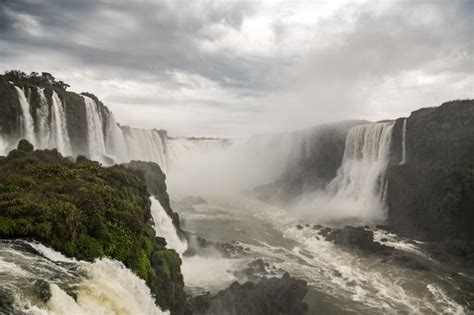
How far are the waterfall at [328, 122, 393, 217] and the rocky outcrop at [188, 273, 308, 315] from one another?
27.4 m

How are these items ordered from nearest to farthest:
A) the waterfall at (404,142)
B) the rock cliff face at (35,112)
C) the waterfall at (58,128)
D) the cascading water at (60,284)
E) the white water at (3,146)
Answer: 1. the cascading water at (60,284)
2. the white water at (3,146)
3. the rock cliff face at (35,112)
4. the waterfall at (58,128)
5. the waterfall at (404,142)

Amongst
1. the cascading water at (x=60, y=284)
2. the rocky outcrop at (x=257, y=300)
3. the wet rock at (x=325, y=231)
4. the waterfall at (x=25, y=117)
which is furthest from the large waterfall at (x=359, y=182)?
the cascading water at (x=60, y=284)

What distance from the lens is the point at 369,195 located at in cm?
4688

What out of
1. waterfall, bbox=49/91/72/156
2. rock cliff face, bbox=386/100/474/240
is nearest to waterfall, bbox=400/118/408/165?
rock cliff face, bbox=386/100/474/240

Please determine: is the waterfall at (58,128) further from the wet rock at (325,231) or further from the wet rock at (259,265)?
the wet rock at (325,231)

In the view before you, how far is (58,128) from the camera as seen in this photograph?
118ft

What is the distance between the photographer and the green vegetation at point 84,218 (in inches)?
427

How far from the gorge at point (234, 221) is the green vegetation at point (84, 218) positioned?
0.06 metres

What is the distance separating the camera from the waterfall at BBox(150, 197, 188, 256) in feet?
82.3

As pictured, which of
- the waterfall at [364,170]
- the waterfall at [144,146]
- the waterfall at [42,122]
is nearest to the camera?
the waterfall at [42,122]

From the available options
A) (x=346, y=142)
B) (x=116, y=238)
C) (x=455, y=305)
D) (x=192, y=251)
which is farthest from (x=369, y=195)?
(x=116, y=238)

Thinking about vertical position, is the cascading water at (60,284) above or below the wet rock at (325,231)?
above

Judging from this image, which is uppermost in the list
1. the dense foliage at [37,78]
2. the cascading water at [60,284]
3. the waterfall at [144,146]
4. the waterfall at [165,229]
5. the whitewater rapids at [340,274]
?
the dense foliage at [37,78]

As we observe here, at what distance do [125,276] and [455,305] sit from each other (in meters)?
22.0
